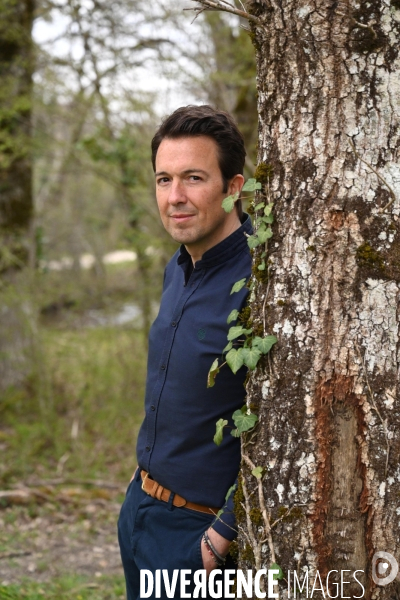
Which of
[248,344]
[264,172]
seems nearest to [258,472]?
[248,344]

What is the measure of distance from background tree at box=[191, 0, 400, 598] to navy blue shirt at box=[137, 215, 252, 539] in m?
0.29

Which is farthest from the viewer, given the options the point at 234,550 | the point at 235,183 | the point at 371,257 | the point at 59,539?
the point at 59,539

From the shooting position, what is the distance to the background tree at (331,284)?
5.94 feet

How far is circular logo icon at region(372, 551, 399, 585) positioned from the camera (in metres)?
1.86

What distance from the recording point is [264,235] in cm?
199

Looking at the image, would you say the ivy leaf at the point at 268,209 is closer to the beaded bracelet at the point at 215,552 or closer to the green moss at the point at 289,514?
the green moss at the point at 289,514

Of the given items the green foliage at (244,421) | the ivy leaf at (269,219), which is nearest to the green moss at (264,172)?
the ivy leaf at (269,219)

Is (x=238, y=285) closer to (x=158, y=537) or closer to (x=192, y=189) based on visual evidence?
(x=192, y=189)

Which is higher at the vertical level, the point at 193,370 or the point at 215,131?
the point at 215,131

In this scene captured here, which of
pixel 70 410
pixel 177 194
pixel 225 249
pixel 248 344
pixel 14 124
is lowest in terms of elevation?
pixel 70 410

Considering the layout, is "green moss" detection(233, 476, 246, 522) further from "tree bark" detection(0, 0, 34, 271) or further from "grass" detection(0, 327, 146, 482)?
"tree bark" detection(0, 0, 34, 271)

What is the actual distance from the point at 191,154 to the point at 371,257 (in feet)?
2.98

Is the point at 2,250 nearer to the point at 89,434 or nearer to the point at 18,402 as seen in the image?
the point at 18,402

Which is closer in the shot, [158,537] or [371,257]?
[371,257]
